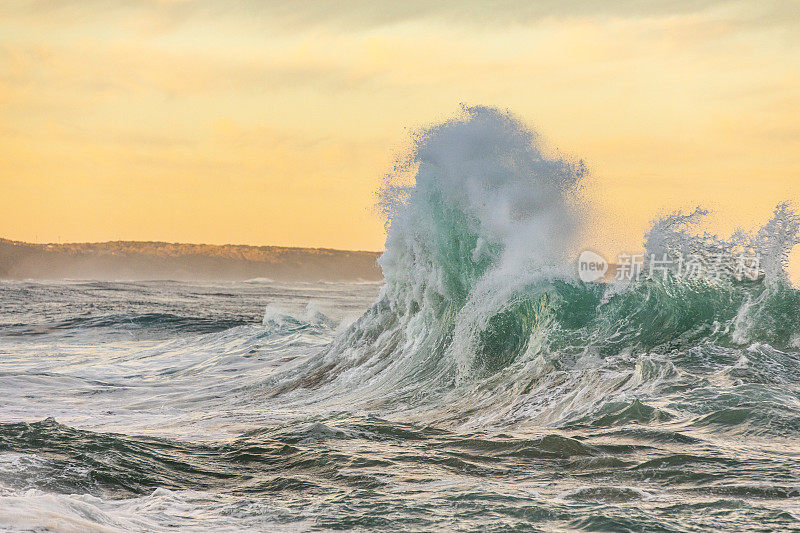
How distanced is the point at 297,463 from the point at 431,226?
20.9 feet

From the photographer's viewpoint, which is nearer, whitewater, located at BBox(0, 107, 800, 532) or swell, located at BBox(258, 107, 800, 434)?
whitewater, located at BBox(0, 107, 800, 532)

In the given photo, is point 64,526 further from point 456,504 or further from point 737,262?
point 737,262

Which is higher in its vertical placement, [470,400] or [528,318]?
[528,318]

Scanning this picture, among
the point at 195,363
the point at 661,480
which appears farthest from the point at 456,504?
the point at 195,363

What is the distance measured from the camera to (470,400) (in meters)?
8.01

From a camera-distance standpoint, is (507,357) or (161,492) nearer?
(161,492)

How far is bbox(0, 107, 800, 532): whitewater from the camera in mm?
4312

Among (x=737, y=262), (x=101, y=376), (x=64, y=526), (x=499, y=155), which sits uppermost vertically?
(x=499, y=155)

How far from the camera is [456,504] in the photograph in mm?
4293

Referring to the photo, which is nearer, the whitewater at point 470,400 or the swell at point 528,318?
the whitewater at point 470,400

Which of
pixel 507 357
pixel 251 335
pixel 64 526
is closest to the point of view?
pixel 64 526

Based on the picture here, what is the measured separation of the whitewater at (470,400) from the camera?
4.31m

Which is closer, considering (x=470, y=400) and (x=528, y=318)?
(x=470, y=400)

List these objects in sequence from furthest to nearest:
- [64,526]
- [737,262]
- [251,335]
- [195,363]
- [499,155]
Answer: [251,335], [195,363], [499,155], [737,262], [64,526]
